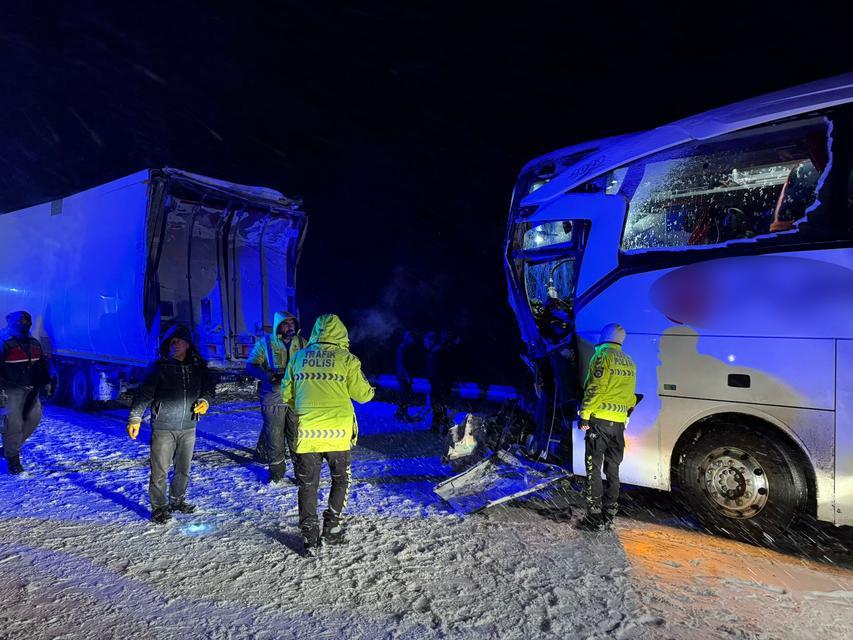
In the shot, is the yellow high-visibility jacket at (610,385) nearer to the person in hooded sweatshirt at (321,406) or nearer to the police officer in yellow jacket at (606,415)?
the police officer in yellow jacket at (606,415)

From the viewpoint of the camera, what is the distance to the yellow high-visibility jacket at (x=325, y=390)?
3990 mm

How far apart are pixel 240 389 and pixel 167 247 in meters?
2.72

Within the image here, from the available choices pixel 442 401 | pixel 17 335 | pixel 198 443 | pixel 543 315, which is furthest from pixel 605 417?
pixel 17 335

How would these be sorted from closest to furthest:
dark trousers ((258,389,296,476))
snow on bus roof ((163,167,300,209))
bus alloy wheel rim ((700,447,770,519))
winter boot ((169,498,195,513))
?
bus alloy wheel rim ((700,447,770,519))
winter boot ((169,498,195,513))
dark trousers ((258,389,296,476))
snow on bus roof ((163,167,300,209))

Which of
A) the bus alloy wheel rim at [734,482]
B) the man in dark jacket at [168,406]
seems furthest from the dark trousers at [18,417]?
the bus alloy wheel rim at [734,482]

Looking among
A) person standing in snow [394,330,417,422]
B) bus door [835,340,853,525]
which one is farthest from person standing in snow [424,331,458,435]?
bus door [835,340,853,525]

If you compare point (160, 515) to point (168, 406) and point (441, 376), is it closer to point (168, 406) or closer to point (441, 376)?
point (168, 406)

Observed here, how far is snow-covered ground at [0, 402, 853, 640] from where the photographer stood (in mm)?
3199

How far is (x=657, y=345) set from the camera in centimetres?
481

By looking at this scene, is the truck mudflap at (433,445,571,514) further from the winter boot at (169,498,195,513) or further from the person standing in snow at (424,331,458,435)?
the person standing in snow at (424,331,458,435)

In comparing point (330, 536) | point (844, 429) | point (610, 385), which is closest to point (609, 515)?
point (610, 385)

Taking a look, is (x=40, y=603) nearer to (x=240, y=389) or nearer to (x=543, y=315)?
(x=543, y=315)

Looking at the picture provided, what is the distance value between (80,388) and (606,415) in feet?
33.2

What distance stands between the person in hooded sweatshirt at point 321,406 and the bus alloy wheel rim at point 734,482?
9.66 feet
